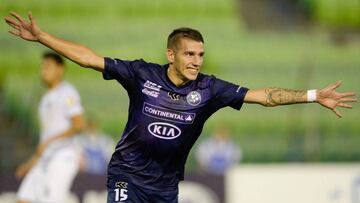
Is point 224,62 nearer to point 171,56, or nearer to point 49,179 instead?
point 49,179

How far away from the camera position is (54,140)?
31.8 ft

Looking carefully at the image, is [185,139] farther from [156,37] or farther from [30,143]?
[156,37]

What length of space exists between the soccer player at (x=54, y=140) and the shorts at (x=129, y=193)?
121 inches

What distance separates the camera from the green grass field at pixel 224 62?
1620cm

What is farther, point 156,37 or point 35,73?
point 156,37

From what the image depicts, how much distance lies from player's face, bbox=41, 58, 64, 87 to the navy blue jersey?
3.16 metres

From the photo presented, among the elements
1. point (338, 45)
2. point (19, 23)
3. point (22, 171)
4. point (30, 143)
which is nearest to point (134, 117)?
point (19, 23)

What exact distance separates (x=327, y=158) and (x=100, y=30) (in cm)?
492

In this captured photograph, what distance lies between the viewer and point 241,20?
59.9 feet

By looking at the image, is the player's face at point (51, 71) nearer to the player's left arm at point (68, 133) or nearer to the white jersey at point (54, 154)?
the white jersey at point (54, 154)

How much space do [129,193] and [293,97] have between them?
56.3 inches

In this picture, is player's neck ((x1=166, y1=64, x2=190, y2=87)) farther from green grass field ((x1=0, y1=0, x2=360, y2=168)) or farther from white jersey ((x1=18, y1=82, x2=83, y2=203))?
green grass field ((x1=0, y1=0, x2=360, y2=168))

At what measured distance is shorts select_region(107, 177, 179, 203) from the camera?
667 centimetres

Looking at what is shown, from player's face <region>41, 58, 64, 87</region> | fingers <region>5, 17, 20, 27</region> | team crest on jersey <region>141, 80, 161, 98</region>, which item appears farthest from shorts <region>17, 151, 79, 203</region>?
fingers <region>5, 17, 20, 27</region>
